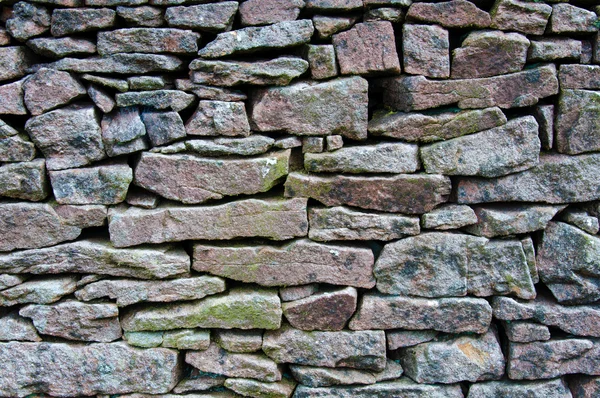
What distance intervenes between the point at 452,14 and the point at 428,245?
1.35 metres

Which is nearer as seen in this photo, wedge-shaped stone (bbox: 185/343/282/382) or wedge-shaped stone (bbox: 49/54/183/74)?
wedge-shaped stone (bbox: 49/54/183/74)

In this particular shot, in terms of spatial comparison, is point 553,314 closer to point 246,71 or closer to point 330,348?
point 330,348

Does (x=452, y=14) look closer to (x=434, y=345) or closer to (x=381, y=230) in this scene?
(x=381, y=230)

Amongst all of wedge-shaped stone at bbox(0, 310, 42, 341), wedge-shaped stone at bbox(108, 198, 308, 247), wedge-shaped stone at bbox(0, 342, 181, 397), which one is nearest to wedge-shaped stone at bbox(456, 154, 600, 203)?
wedge-shaped stone at bbox(108, 198, 308, 247)

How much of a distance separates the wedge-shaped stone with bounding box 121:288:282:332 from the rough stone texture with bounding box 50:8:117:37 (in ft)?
5.64

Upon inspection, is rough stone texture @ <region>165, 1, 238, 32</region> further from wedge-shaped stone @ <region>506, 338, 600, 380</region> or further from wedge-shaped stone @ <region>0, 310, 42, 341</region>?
wedge-shaped stone @ <region>506, 338, 600, 380</region>

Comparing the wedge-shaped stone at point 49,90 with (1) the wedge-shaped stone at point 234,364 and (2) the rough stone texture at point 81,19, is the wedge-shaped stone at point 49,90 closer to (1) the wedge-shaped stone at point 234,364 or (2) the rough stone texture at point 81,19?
(2) the rough stone texture at point 81,19

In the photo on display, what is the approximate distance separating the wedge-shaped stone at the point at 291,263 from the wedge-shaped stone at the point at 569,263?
3.57ft

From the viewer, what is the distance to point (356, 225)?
271 cm

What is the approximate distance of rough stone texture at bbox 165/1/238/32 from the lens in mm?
2537

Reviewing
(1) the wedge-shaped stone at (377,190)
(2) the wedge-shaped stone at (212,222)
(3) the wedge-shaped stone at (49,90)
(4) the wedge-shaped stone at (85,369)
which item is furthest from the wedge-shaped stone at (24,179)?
(1) the wedge-shaped stone at (377,190)

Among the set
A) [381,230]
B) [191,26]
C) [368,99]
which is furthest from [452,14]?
[191,26]

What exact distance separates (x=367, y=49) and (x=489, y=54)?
71cm

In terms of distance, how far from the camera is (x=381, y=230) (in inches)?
107
